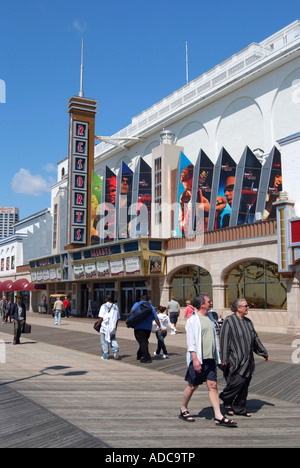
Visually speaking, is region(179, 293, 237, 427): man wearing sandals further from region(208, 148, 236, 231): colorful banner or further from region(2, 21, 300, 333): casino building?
region(208, 148, 236, 231): colorful banner

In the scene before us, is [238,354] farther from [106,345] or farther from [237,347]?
[106,345]

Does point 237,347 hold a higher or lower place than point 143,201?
lower

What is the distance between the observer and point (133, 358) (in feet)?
40.8

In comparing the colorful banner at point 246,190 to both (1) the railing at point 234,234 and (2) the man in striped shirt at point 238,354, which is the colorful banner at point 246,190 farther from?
(2) the man in striped shirt at point 238,354

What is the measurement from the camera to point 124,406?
688 centimetres

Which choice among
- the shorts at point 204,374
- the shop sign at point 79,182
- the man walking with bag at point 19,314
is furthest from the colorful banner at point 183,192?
the shorts at point 204,374

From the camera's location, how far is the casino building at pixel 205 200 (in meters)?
21.1

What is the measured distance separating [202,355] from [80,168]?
34.5 meters

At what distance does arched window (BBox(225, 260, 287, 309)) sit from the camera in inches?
824

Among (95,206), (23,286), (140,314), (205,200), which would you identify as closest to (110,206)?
(95,206)

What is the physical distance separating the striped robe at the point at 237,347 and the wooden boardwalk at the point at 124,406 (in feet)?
2.25

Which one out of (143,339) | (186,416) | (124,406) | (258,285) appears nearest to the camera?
(186,416)

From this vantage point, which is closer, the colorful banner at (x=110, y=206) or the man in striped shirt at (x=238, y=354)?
the man in striped shirt at (x=238, y=354)
